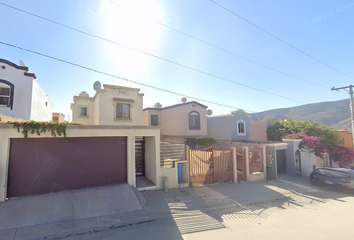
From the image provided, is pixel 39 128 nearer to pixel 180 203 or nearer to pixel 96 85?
pixel 180 203

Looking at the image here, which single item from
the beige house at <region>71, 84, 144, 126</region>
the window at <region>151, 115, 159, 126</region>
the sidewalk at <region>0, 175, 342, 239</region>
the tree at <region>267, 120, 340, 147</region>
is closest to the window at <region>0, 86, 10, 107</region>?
the beige house at <region>71, 84, 144, 126</region>

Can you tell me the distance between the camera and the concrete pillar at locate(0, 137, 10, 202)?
559 centimetres

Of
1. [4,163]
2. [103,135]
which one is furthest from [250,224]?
[4,163]

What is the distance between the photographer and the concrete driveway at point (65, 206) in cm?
475

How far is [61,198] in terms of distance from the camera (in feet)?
18.9

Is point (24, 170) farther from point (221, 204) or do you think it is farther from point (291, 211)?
point (291, 211)

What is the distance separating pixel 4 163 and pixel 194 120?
54.9ft

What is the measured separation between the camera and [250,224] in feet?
16.9

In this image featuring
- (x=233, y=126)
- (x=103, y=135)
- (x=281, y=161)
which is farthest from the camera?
(x=233, y=126)

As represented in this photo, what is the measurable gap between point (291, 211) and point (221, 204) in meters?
2.66

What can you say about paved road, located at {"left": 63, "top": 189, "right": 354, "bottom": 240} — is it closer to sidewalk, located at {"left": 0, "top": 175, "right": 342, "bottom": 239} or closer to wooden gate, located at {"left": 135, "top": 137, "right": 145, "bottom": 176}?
sidewalk, located at {"left": 0, "top": 175, "right": 342, "bottom": 239}

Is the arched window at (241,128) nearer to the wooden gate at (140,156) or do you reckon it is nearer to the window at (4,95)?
the wooden gate at (140,156)

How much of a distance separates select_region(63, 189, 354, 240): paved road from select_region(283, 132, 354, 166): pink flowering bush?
23.3ft

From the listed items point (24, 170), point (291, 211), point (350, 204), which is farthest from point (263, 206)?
point (24, 170)
